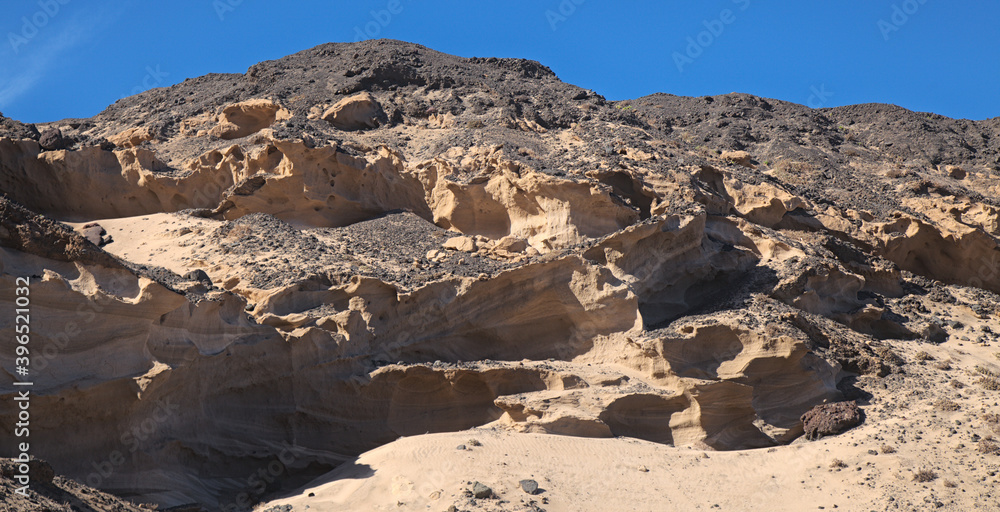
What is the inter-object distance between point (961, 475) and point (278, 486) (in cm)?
1170

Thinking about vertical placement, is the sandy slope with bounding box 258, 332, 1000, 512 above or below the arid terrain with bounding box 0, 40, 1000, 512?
below

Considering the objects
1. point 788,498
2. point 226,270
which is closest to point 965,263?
point 788,498

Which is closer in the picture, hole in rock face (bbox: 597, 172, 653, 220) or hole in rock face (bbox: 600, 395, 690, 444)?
hole in rock face (bbox: 600, 395, 690, 444)

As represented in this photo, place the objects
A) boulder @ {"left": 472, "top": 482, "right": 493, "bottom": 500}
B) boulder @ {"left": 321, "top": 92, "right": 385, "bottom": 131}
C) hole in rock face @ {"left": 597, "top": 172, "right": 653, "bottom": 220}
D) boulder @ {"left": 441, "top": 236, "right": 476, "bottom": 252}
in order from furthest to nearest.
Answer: boulder @ {"left": 321, "top": 92, "right": 385, "bottom": 131} < hole in rock face @ {"left": 597, "top": 172, "right": 653, "bottom": 220} < boulder @ {"left": 441, "top": 236, "right": 476, "bottom": 252} < boulder @ {"left": 472, "top": 482, "right": 493, "bottom": 500}

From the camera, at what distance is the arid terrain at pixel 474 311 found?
14.5 metres

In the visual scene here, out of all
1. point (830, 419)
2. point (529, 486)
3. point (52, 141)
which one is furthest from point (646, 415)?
point (52, 141)

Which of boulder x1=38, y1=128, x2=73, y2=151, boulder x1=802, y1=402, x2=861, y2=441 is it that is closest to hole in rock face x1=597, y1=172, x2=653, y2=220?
boulder x1=802, y1=402, x2=861, y2=441

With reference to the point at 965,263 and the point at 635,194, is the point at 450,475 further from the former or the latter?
the point at 965,263

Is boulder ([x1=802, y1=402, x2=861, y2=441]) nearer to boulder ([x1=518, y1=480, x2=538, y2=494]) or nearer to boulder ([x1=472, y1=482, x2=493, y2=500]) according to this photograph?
boulder ([x1=518, y1=480, x2=538, y2=494])

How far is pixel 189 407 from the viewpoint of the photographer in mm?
15758

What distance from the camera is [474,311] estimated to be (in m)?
19.5

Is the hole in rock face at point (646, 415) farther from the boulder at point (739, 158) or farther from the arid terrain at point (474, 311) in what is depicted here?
the boulder at point (739, 158)

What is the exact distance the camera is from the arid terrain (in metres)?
14.5

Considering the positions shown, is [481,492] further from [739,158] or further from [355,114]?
[739,158]
